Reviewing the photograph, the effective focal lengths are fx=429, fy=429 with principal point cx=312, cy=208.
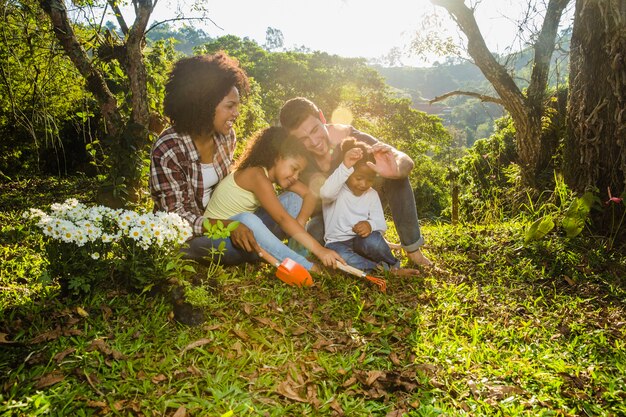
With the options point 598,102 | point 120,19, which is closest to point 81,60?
point 120,19

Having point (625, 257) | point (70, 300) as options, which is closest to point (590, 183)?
point (625, 257)

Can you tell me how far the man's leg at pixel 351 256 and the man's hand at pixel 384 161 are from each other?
24.2 inches

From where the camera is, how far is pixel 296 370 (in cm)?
211

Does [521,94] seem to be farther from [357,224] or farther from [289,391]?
[289,391]

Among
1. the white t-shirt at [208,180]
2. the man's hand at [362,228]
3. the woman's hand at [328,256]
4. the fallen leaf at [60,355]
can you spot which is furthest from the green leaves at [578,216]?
the fallen leaf at [60,355]

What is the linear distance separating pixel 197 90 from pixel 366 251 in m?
1.77

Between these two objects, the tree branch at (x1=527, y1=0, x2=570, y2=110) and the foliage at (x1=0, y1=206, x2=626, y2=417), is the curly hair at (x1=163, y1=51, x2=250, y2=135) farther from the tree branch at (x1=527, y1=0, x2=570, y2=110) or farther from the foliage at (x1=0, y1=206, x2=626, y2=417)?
the tree branch at (x1=527, y1=0, x2=570, y2=110)

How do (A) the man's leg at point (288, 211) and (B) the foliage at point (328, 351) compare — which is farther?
(A) the man's leg at point (288, 211)

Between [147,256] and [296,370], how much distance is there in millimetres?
1036

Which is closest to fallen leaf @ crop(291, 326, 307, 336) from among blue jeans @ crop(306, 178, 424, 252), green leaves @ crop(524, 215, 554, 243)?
blue jeans @ crop(306, 178, 424, 252)

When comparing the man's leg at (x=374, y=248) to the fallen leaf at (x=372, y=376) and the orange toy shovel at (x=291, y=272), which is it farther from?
the fallen leaf at (x=372, y=376)

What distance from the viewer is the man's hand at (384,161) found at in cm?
322

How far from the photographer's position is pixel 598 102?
3758mm

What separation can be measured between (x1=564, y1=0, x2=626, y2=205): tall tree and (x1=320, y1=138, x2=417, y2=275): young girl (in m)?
1.93
